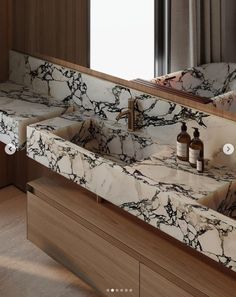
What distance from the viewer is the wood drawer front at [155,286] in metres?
1.90

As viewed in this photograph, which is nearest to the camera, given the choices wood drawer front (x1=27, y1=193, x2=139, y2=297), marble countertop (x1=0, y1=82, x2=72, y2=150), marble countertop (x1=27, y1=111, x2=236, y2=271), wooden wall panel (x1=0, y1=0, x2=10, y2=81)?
marble countertop (x1=27, y1=111, x2=236, y2=271)

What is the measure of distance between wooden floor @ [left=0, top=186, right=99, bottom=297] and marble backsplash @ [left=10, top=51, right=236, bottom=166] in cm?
84

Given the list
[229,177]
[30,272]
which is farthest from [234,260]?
[30,272]

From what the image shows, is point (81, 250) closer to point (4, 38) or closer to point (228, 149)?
Answer: point (228, 149)

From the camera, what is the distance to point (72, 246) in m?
2.39

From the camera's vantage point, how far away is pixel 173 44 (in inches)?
86.9

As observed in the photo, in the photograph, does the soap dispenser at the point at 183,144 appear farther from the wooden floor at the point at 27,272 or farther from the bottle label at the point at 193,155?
the wooden floor at the point at 27,272

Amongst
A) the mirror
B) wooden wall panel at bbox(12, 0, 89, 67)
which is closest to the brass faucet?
the mirror

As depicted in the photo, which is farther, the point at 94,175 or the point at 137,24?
the point at 137,24

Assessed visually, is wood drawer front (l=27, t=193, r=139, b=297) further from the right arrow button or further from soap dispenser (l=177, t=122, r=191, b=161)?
the right arrow button

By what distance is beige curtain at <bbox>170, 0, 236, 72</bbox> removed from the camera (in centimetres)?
196

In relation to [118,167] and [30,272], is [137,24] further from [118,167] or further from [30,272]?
[30,272]

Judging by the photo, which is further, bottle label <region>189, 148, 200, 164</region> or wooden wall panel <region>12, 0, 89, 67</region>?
wooden wall panel <region>12, 0, 89, 67</region>

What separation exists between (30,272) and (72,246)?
1.42 feet
